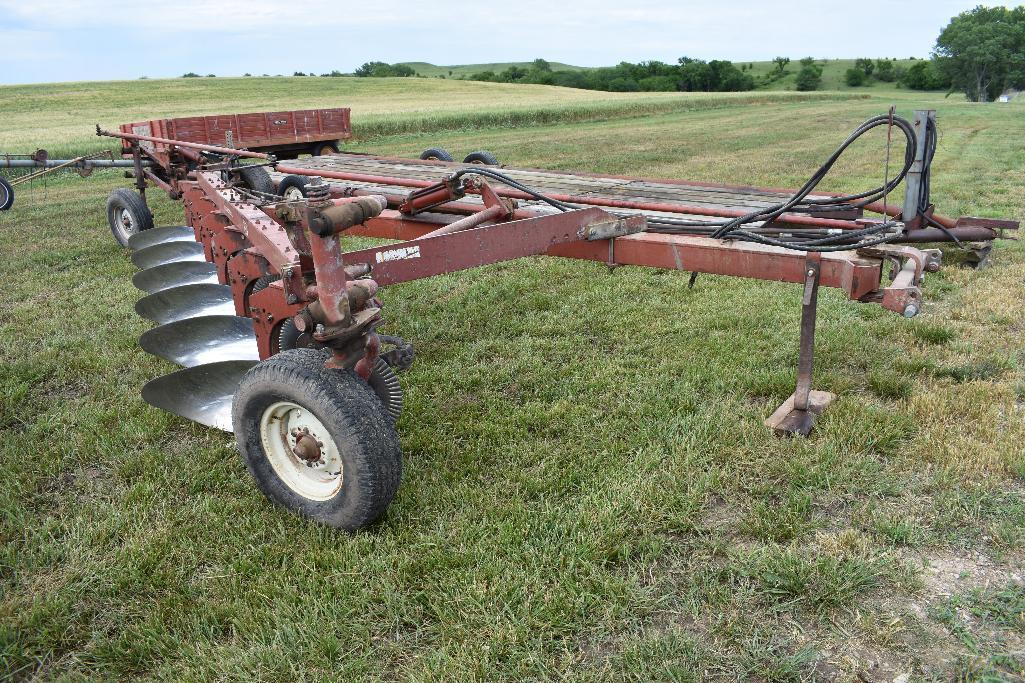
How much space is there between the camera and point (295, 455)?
280 cm

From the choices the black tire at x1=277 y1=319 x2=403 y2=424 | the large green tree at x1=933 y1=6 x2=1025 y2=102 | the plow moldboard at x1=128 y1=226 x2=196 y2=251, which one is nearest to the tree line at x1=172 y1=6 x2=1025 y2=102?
the large green tree at x1=933 y1=6 x2=1025 y2=102

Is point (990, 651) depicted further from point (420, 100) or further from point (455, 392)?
point (420, 100)

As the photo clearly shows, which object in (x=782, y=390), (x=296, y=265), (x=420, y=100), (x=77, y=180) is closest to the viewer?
(x=296, y=265)

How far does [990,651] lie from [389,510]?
194 centimetres

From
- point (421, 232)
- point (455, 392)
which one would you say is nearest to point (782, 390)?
point (455, 392)

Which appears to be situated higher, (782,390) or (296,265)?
(296,265)

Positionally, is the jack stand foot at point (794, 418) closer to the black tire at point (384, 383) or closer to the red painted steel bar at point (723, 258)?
the red painted steel bar at point (723, 258)

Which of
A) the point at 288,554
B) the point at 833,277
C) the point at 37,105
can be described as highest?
the point at 37,105

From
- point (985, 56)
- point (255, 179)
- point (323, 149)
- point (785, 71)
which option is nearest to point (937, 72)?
point (985, 56)

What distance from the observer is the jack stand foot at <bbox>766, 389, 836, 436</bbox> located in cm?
324

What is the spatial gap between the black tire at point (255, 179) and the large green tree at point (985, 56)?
266ft

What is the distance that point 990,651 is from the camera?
2.04 m

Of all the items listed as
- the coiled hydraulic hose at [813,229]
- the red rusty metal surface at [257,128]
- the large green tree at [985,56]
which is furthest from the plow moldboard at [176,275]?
the large green tree at [985,56]

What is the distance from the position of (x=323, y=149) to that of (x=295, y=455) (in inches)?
238
